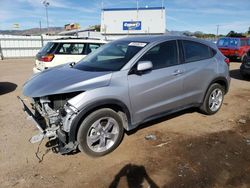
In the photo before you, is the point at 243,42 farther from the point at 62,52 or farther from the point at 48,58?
the point at 48,58

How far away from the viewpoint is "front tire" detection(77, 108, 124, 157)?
3.75 meters

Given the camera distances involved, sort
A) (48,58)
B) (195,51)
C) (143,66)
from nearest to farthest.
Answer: (143,66) < (195,51) < (48,58)

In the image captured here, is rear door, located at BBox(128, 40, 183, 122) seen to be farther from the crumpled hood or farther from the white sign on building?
the white sign on building

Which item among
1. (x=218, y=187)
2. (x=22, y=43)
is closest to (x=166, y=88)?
(x=218, y=187)

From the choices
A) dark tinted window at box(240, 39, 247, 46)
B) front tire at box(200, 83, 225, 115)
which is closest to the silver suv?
front tire at box(200, 83, 225, 115)

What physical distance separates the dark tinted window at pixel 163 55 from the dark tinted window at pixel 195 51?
12.5 inches

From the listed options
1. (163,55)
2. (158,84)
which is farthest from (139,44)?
(158,84)

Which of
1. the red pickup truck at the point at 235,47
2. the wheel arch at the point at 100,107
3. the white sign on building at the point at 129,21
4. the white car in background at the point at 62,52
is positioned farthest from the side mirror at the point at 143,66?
the white sign on building at the point at 129,21

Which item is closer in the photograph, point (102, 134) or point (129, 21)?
point (102, 134)

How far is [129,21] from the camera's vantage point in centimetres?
3894

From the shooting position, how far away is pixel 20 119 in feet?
18.4

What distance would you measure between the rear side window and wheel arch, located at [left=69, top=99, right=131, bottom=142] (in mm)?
4961

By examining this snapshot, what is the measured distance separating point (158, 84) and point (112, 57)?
996 mm

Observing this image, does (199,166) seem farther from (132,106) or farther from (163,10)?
(163,10)
